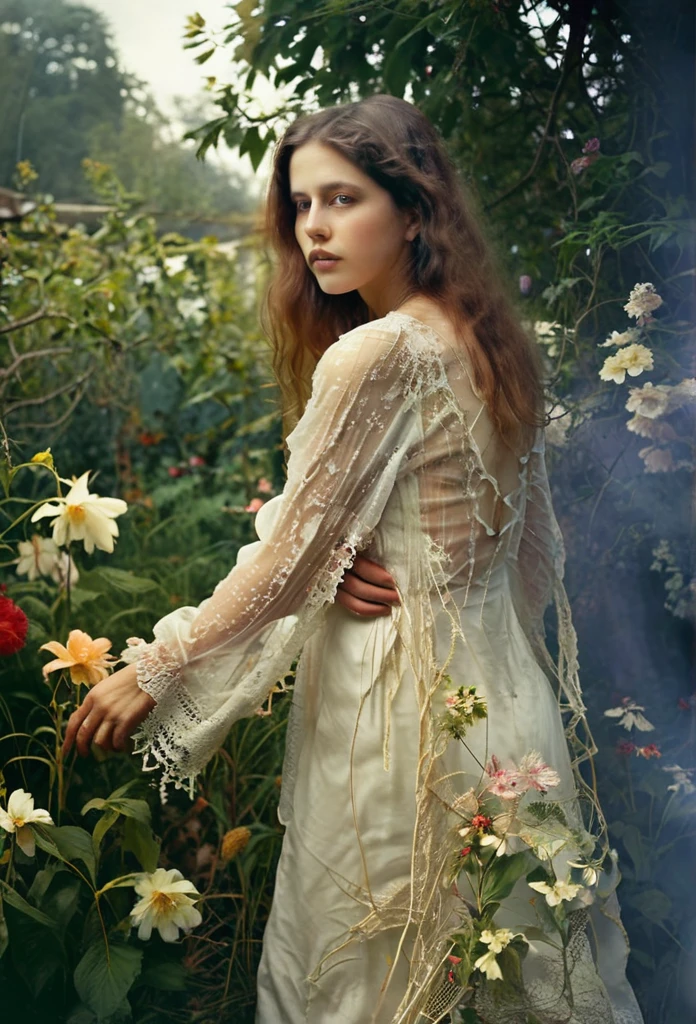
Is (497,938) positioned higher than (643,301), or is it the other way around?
(643,301)

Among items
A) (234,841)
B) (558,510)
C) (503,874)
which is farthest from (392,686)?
(558,510)

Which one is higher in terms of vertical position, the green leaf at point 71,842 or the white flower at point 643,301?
the white flower at point 643,301

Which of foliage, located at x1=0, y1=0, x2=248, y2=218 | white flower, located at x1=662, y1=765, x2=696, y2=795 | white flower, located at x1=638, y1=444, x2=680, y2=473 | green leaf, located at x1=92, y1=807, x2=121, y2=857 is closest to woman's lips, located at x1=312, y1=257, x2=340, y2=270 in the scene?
white flower, located at x1=638, y1=444, x2=680, y2=473

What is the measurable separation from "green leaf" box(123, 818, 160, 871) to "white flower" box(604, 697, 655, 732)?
863 mm

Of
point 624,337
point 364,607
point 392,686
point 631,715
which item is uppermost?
point 624,337

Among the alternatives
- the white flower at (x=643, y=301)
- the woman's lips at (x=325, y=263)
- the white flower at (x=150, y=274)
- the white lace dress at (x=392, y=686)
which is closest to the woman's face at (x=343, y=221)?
the woman's lips at (x=325, y=263)

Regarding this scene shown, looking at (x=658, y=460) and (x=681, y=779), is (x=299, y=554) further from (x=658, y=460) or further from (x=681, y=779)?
(x=681, y=779)

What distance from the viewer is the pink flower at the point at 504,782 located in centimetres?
130

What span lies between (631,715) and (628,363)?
657 mm

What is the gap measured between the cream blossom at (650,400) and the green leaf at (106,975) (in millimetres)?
1183

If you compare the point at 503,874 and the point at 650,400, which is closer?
the point at 503,874

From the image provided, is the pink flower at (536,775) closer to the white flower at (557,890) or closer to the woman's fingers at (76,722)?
the white flower at (557,890)

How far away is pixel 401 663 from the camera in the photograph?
4.57ft

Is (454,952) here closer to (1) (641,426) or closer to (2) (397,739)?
(2) (397,739)
